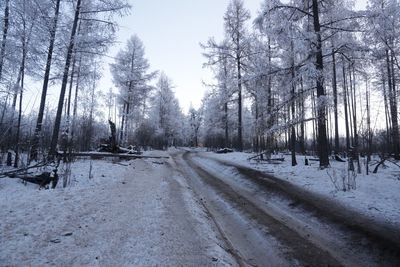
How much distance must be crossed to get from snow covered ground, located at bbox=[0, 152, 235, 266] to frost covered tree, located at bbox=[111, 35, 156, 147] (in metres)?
23.2

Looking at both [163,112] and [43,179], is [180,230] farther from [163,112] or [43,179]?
[163,112]

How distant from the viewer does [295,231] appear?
4.64 m

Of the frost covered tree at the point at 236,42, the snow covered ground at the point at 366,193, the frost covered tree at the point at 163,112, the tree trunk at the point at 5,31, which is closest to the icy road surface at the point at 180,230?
the snow covered ground at the point at 366,193

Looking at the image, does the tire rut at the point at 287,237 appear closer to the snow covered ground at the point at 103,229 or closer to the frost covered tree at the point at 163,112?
the snow covered ground at the point at 103,229

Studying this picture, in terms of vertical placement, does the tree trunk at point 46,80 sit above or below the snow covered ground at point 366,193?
above

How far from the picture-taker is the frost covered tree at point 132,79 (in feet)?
94.7

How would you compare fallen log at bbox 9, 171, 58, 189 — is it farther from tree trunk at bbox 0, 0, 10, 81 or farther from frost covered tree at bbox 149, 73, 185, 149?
frost covered tree at bbox 149, 73, 185, 149

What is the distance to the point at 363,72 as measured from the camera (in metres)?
11.2

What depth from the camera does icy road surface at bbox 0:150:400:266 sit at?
11.0 feet

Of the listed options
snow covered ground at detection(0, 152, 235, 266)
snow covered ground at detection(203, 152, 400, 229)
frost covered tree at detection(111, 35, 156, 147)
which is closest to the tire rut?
snow covered ground at detection(0, 152, 235, 266)

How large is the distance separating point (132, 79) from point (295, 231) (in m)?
27.5

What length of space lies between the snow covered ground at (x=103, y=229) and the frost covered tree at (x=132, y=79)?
23.2 m

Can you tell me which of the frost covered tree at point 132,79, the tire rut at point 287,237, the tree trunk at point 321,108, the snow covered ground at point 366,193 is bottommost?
the tire rut at point 287,237

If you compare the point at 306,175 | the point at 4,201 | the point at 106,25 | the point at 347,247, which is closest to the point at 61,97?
the point at 106,25
